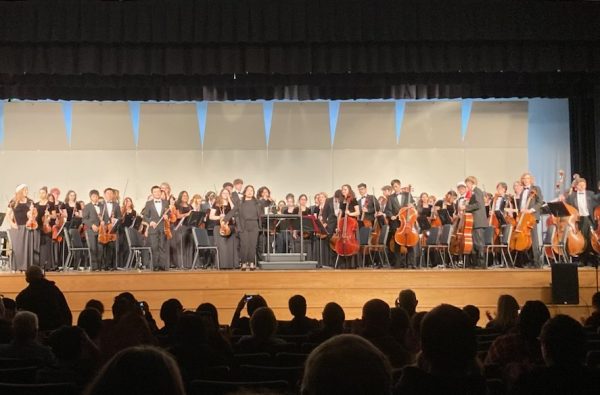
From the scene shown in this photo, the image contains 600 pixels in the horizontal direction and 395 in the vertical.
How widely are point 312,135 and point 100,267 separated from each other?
596 centimetres

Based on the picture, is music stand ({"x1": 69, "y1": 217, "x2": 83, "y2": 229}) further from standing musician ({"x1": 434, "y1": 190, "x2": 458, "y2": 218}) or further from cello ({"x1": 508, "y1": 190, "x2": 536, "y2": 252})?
cello ({"x1": 508, "y1": 190, "x2": 536, "y2": 252})

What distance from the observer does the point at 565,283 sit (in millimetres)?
10656

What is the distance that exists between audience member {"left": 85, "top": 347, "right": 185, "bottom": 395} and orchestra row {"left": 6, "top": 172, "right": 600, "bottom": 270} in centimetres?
1086

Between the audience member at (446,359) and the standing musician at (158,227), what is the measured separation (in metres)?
11.3

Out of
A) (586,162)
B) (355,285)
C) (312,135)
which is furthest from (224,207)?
(586,162)

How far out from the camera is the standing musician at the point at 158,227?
13391mm

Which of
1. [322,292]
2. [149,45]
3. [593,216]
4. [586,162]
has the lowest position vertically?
[322,292]

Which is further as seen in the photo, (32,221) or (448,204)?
(448,204)

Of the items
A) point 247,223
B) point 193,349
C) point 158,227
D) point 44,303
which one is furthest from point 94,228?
point 193,349

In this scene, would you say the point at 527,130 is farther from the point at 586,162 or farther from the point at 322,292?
the point at 322,292

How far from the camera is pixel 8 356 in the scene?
4480 mm

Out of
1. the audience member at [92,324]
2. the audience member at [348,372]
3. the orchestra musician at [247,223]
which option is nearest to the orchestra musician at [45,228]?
the orchestra musician at [247,223]

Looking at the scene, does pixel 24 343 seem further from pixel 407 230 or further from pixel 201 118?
pixel 201 118

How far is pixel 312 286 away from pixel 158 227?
11.8ft
